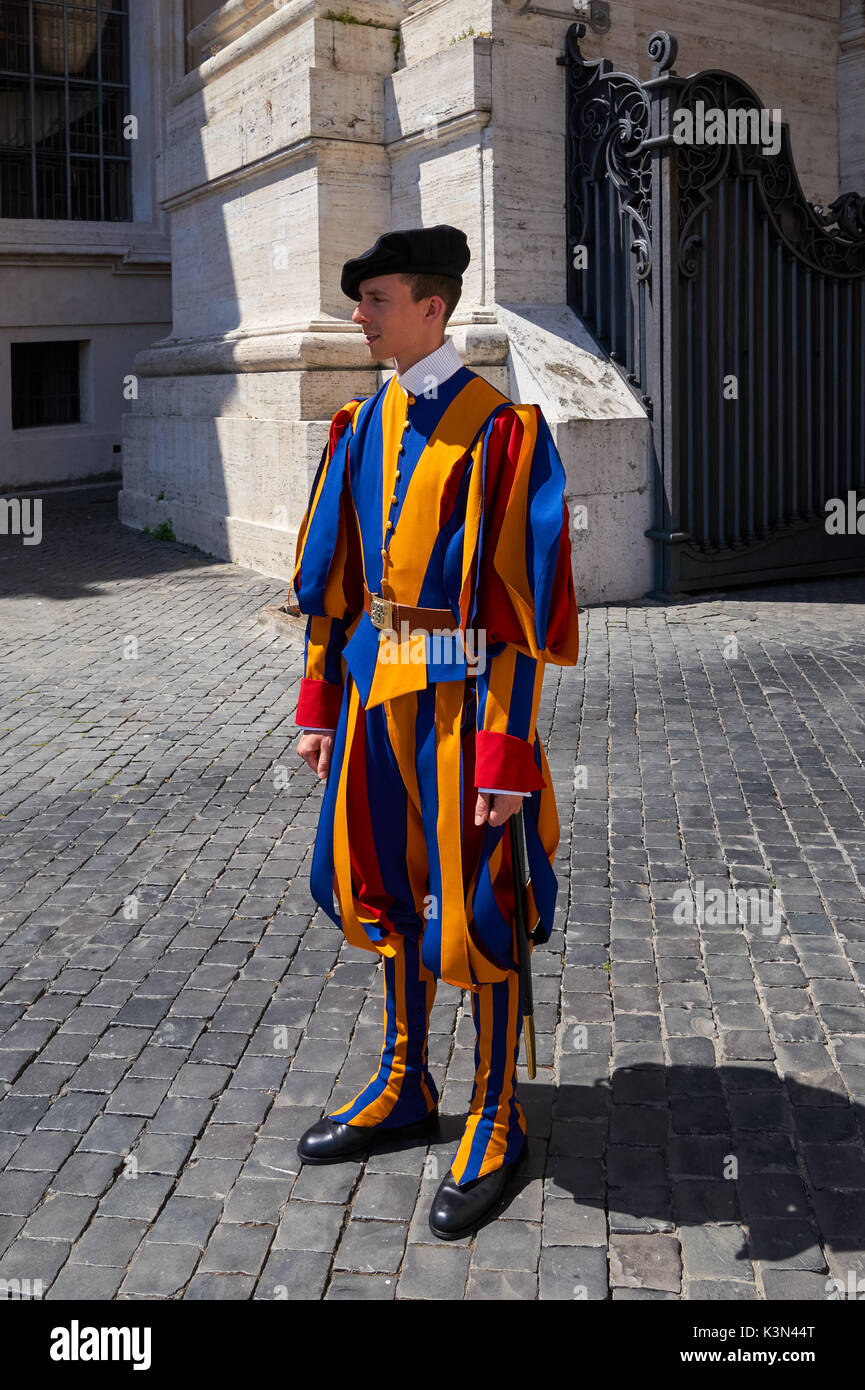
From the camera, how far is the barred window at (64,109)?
17469 millimetres

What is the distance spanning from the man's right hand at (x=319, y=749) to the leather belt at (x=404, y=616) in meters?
0.30

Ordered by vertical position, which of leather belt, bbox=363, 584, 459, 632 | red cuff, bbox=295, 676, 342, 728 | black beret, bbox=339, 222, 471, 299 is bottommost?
red cuff, bbox=295, 676, 342, 728

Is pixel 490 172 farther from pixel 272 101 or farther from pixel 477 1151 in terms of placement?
pixel 477 1151

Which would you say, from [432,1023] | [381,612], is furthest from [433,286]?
[432,1023]

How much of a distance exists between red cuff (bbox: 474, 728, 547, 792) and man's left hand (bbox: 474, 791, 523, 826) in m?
0.03

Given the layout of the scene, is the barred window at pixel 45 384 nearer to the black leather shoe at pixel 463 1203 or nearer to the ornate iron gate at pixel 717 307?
the ornate iron gate at pixel 717 307

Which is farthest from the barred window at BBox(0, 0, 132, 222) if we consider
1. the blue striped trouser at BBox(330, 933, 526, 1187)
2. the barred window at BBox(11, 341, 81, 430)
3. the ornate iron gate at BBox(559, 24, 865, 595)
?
the blue striped trouser at BBox(330, 933, 526, 1187)

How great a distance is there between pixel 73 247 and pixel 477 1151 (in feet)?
53.6

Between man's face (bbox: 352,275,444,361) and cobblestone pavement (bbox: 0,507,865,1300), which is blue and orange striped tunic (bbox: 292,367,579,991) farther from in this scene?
cobblestone pavement (bbox: 0,507,865,1300)

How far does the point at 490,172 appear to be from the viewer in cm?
953

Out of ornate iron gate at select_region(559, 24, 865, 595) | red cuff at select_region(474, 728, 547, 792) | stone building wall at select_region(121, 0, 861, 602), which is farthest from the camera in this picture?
stone building wall at select_region(121, 0, 861, 602)

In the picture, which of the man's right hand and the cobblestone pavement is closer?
the cobblestone pavement

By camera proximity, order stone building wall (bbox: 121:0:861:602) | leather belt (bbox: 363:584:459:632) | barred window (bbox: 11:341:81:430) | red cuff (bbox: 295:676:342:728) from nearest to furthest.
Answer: leather belt (bbox: 363:584:459:632), red cuff (bbox: 295:676:342:728), stone building wall (bbox: 121:0:861:602), barred window (bbox: 11:341:81:430)

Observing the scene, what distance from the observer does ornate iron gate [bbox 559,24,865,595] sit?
360 inches
